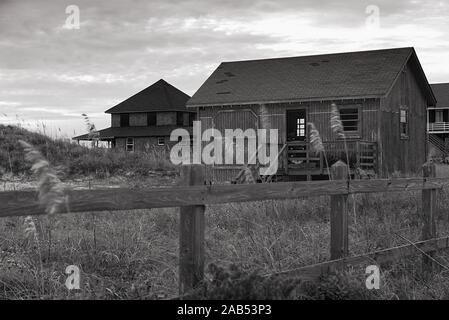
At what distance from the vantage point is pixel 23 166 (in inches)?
949

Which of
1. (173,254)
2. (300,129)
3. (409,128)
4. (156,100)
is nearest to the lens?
(173,254)

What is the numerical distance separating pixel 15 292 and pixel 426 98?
30.5 meters

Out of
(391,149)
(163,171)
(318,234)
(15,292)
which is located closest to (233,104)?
(163,171)

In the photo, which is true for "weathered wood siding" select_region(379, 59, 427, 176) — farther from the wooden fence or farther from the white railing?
the wooden fence

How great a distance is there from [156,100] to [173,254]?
46698 millimetres

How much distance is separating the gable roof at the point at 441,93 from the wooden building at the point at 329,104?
2045cm

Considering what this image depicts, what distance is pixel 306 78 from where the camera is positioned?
29047 mm

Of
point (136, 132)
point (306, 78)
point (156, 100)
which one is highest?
point (156, 100)

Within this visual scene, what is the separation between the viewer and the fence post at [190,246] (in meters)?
4.33

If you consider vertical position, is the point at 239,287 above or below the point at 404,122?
below

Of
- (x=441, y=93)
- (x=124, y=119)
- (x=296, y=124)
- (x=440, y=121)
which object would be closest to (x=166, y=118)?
(x=124, y=119)
